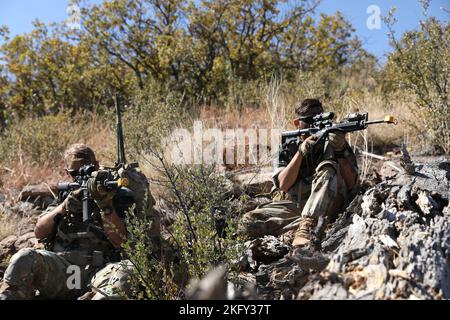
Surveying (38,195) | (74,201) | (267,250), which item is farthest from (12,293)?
(38,195)

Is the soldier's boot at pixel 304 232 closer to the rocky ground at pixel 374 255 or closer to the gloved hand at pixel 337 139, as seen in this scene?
the rocky ground at pixel 374 255

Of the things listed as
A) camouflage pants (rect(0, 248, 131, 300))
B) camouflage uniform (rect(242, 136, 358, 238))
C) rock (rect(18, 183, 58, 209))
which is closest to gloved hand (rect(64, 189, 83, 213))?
camouflage pants (rect(0, 248, 131, 300))

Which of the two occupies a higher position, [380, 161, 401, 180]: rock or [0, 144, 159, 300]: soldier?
[380, 161, 401, 180]: rock

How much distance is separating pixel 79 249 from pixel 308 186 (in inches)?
74.4

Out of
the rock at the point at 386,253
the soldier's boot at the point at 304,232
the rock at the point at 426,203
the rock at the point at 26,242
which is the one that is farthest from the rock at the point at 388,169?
the rock at the point at 26,242

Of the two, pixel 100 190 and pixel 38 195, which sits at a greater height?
pixel 100 190

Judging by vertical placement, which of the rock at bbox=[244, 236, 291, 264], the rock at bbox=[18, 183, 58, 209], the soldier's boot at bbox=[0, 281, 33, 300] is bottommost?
the soldier's boot at bbox=[0, 281, 33, 300]

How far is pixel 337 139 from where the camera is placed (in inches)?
166

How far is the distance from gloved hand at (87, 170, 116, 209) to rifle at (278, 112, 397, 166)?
1627mm

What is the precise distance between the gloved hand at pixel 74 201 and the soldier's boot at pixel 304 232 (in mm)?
1513

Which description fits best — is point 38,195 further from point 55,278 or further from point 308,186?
point 308,186

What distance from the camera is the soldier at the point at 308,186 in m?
4.13

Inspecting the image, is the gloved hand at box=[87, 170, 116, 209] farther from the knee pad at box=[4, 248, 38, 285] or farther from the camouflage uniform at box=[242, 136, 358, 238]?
the camouflage uniform at box=[242, 136, 358, 238]

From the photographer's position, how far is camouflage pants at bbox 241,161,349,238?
4.14 metres
